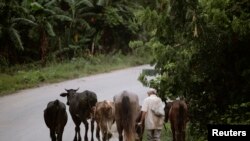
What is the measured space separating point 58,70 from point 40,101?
5.71 meters

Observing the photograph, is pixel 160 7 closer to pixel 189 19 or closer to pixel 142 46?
pixel 189 19

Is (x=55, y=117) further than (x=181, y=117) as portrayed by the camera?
Yes

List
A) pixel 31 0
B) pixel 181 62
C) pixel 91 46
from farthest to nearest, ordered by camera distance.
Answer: pixel 91 46 → pixel 31 0 → pixel 181 62

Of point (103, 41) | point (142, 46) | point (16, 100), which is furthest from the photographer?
point (103, 41)

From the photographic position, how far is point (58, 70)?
24406 millimetres

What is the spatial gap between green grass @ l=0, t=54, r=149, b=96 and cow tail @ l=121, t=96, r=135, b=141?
32.0 feet

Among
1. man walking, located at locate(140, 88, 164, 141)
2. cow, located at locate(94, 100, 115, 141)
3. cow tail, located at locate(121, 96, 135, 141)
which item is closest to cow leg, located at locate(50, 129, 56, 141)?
cow, located at locate(94, 100, 115, 141)

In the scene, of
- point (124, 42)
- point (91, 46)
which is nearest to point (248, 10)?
point (91, 46)

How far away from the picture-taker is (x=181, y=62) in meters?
12.1

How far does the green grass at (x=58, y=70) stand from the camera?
2167cm

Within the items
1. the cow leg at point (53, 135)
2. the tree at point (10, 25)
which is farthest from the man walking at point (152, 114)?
the tree at point (10, 25)

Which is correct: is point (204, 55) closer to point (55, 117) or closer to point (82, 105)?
point (82, 105)

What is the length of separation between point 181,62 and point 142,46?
7.58 feet

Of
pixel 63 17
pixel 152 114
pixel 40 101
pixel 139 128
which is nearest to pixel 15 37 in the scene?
pixel 63 17
